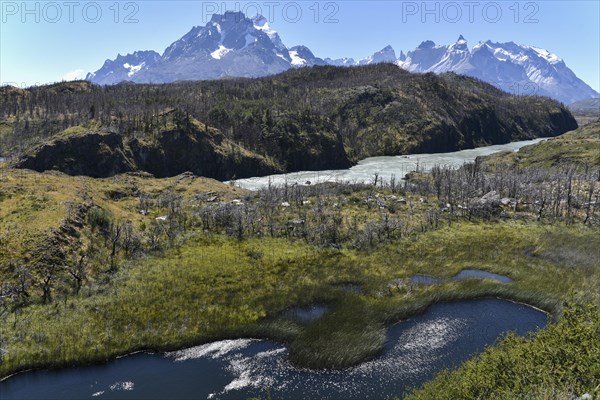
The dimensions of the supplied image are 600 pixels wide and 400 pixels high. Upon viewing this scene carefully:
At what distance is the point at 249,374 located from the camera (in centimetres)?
4031

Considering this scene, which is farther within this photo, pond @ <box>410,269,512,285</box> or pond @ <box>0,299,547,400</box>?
pond @ <box>410,269,512,285</box>

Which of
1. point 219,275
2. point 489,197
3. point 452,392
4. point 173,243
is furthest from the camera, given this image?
point 489,197

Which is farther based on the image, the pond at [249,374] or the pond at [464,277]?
the pond at [464,277]

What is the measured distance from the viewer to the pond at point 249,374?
37812 millimetres

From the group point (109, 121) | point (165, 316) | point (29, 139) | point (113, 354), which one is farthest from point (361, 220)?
point (29, 139)

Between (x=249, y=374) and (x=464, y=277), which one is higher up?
(x=464, y=277)

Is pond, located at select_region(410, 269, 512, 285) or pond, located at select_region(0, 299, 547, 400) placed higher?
pond, located at select_region(410, 269, 512, 285)

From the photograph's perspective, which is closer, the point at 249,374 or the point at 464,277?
the point at 249,374

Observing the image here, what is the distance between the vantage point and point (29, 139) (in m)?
170

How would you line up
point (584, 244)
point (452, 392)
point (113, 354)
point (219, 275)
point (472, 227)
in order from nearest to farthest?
point (452, 392)
point (113, 354)
point (219, 275)
point (584, 244)
point (472, 227)

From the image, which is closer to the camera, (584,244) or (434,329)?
(434,329)

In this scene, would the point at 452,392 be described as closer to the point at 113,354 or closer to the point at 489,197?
the point at 113,354

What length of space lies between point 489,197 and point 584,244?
2736 cm

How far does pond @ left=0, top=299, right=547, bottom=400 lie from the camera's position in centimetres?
3781
